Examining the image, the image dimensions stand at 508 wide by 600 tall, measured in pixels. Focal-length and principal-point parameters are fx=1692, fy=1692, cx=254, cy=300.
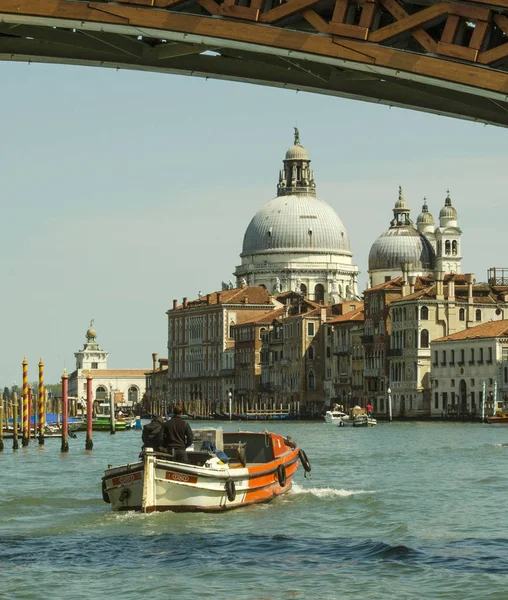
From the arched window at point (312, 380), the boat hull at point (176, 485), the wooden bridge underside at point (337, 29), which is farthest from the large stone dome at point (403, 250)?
the wooden bridge underside at point (337, 29)

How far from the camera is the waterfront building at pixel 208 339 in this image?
14338 cm

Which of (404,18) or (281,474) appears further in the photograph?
(281,474)

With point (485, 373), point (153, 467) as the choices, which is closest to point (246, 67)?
point (153, 467)

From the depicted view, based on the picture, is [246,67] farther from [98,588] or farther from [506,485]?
[506,485]

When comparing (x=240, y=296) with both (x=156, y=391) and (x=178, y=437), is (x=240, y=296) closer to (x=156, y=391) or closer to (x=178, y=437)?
(x=156, y=391)

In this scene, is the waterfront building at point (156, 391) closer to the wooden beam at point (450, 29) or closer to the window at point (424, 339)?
the window at point (424, 339)

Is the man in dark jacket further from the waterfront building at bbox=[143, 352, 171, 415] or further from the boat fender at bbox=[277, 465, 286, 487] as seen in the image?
the waterfront building at bbox=[143, 352, 171, 415]

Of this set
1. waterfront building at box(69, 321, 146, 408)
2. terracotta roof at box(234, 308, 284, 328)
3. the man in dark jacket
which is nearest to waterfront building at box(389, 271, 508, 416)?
terracotta roof at box(234, 308, 284, 328)

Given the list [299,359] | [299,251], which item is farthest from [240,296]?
[299,359]

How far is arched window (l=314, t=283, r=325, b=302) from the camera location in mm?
156500

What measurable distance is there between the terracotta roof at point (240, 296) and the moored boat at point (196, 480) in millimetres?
115746

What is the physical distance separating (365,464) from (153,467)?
19.3m

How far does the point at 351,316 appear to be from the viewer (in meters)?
119

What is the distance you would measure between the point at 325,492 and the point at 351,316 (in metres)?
88.9
